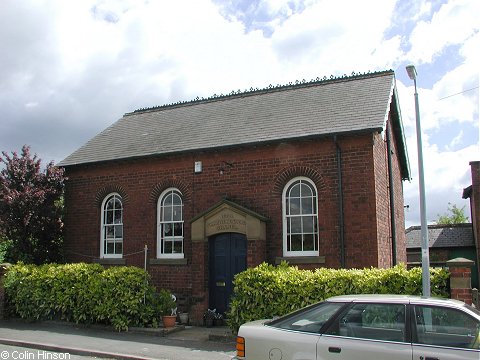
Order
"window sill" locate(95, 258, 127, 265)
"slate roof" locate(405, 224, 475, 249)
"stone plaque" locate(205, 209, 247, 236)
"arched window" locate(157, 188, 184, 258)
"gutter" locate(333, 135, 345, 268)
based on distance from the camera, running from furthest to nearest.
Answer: "slate roof" locate(405, 224, 475, 249) < "window sill" locate(95, 258, 127, 265) < "arched window" locate(157, 188, 184, 258) < "stone plaque" locate(205, 209, 247, 236) < "gutter" locate(333, 135, 345, 268)

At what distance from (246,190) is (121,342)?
514cm

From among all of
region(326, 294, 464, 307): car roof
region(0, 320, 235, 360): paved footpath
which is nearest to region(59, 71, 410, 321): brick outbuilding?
region(0, 320, 235, 360): paved footpath

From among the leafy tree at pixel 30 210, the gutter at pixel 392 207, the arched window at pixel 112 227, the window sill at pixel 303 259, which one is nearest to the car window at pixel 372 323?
the window sill at pixel 303 259

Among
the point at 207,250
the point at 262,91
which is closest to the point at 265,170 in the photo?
the point at 207,250

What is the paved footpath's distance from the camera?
31.0 ft

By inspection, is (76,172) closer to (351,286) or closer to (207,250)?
(207,250)

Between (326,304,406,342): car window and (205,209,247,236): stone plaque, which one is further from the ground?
(205,209,247,236): stone plaque

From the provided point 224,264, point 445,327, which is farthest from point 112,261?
point 445,327

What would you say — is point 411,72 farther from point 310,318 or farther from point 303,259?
point 310,318

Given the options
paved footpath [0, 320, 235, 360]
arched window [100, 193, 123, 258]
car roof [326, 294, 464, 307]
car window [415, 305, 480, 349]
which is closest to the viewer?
car window [415, 305, 480, 349]

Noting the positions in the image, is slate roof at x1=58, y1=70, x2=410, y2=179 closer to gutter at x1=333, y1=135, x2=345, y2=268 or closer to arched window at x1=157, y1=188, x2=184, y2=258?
gutter at x1=333, y1=135, x2=345, y2=268

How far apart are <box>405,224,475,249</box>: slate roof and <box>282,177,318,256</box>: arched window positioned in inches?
685

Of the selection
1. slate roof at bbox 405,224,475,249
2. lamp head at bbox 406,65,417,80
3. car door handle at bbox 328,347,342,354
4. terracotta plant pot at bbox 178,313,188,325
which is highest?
lamp head at bbox 406,65,417,80

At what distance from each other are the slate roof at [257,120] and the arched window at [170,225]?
1445mm
